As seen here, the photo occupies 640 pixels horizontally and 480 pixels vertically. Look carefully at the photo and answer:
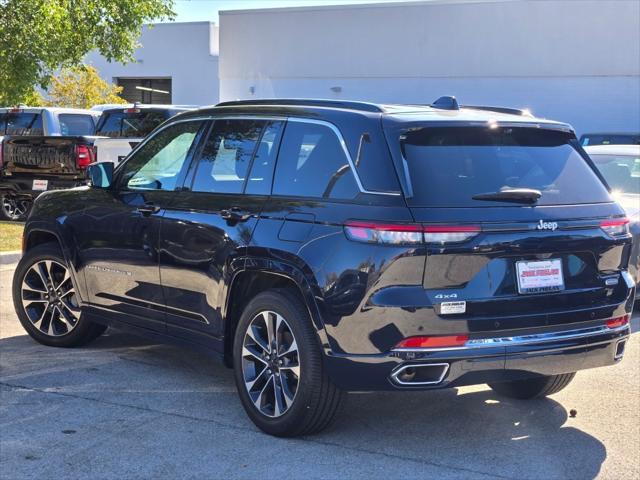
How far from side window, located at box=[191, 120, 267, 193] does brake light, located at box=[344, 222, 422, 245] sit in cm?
118

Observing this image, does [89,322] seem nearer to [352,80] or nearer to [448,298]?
[448,298]

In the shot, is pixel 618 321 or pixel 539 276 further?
pixel 618 321

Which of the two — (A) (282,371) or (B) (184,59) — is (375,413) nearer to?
(A) (282,371)

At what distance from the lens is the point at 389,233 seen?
447 cm

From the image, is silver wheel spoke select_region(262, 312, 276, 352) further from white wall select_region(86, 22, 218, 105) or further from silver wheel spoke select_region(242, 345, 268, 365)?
white wall select_region(86, 22, 218, 105)

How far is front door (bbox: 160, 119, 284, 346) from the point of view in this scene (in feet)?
17.5

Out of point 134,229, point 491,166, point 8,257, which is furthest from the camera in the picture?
point 8,257

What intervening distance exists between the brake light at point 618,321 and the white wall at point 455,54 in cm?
2432

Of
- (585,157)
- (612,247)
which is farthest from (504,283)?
(585,157)

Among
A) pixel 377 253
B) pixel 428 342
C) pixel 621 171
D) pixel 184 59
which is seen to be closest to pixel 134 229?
pixel 377 253

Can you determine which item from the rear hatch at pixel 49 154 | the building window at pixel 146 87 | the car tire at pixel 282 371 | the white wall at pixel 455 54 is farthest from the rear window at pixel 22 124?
the building window at pixel 146 87

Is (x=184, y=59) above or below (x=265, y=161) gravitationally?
below

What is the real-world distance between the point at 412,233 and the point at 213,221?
151cm

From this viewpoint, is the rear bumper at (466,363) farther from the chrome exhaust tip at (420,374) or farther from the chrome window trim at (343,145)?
the chrome window trim at (343,145)
